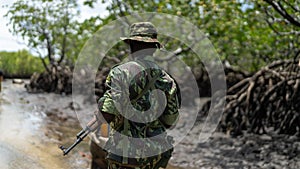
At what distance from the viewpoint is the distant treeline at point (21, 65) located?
35.3 metres

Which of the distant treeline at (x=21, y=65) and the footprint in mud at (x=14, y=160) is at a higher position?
the footprint in mud at (x=14, y=160)

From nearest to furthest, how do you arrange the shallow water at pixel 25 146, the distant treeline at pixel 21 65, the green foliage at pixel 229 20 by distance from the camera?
the shallow water at pixel 25 146, the green foliage at pixel 229 20, the distant treeline at pixel 21 65

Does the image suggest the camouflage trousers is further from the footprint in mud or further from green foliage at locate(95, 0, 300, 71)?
green foliage at locate(95, 0, 300, 71)

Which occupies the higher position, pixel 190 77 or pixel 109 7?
pixel 109 7

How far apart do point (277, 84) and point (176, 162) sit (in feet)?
8.71

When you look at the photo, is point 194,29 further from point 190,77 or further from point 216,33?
point 190,77

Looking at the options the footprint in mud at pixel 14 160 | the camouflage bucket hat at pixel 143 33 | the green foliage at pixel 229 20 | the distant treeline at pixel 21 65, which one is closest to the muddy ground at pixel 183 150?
the footprint in mud at pixel 14 160

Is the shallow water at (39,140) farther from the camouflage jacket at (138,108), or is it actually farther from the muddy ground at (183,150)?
the camouflage jacket at (138,108)

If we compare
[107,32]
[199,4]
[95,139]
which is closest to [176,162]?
[95,139]

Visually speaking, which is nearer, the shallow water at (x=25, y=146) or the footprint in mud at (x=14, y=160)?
the footprint in mud at (x=14, y=160)

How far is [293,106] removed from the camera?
25.4 feet

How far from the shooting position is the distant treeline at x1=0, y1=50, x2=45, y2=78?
3528 cm

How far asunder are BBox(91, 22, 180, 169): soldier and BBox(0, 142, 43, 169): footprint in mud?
2.76 metres

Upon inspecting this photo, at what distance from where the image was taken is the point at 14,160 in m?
5.56
